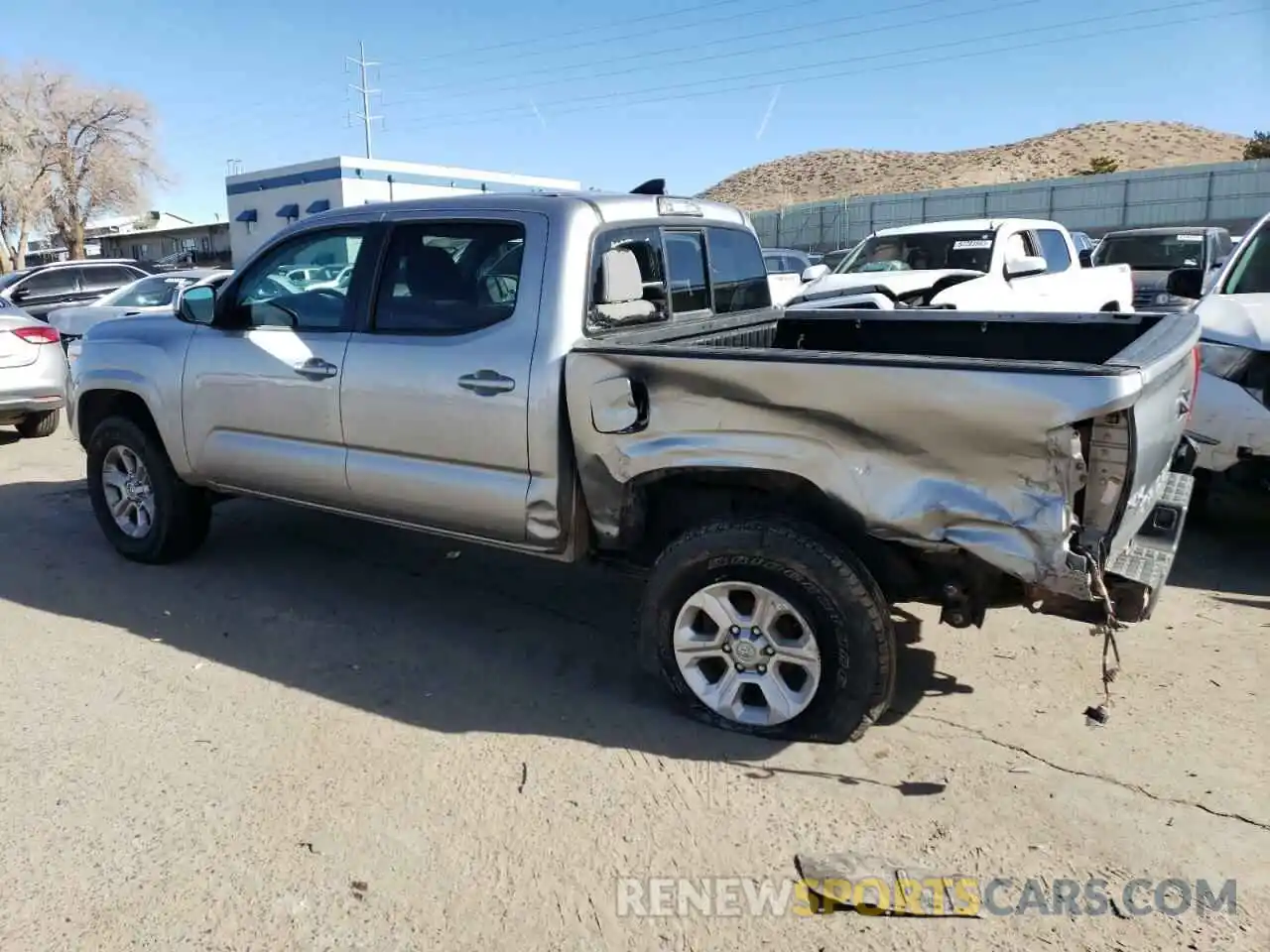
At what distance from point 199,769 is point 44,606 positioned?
2213mm

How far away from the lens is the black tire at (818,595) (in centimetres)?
326

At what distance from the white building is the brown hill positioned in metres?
42.0

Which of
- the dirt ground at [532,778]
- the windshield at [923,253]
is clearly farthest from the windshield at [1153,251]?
the dirt ground at [532,778]

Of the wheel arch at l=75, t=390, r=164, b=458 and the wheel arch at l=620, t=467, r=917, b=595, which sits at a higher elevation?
the wheel arch at l=75, t=390, r=164, b=458

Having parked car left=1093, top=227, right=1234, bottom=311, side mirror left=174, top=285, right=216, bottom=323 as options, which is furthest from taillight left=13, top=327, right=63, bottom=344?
parked car left=1093, top=227, right=1234, bottom=311

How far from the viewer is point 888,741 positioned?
353 cm

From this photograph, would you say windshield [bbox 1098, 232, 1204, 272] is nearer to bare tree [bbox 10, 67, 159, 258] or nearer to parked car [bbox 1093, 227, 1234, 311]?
parked car [bbox 1093, 227, 1234, 311]

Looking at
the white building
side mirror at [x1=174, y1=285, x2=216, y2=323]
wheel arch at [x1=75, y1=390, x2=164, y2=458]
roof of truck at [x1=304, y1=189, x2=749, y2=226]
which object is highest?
the white building

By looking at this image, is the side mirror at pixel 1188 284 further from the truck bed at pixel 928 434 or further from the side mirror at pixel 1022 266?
the truck bed at pixel 928 434

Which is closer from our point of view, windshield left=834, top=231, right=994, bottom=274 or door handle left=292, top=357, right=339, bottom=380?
door handle left=292, top=357, right=339, bottom=380

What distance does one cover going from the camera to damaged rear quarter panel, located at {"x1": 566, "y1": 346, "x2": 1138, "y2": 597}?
2.82 m

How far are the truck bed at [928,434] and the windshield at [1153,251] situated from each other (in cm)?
1264

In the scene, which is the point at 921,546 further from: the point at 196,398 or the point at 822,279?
the point at 822,279

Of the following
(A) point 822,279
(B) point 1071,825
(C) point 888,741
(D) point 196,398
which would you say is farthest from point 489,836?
(A) point 822,279
